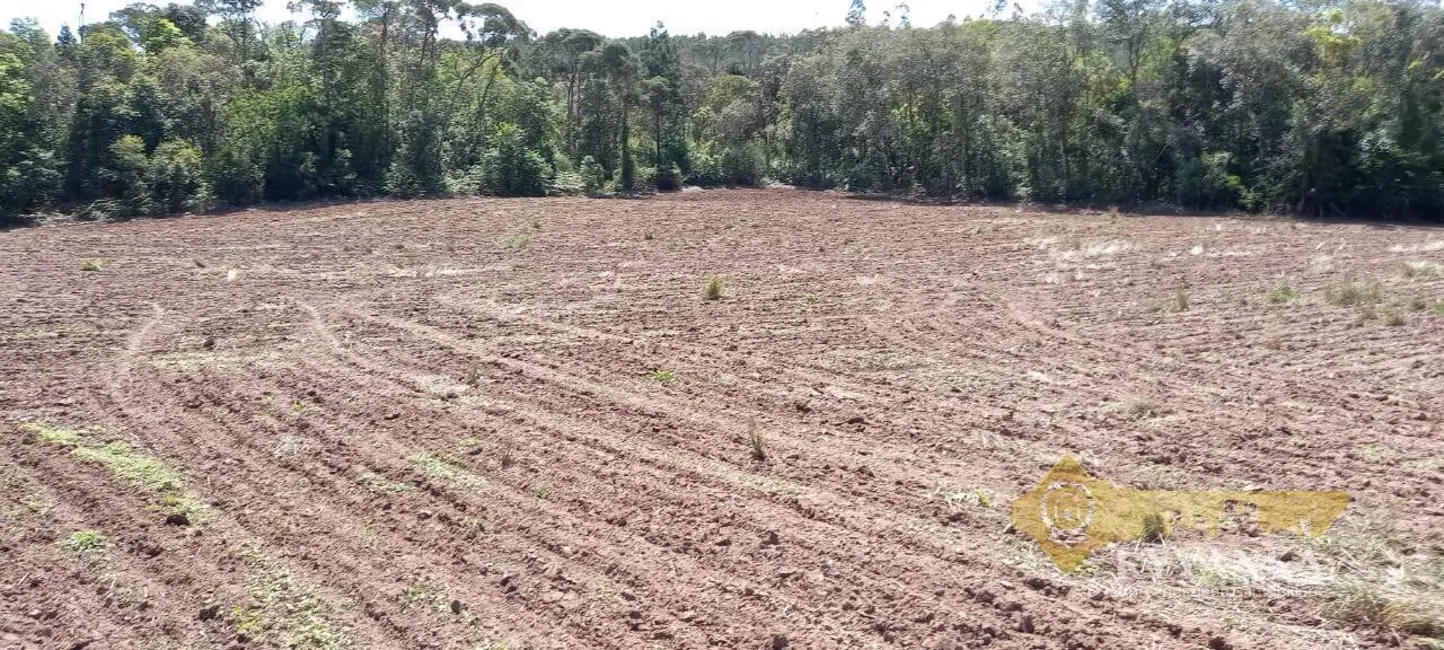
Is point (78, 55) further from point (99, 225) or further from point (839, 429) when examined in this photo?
point (839, 429)

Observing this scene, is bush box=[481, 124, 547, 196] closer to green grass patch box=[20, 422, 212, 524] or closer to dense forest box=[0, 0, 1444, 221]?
dense forest box=[0, 0, 1444, 221]

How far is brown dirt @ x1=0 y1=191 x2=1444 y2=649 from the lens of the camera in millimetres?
5070

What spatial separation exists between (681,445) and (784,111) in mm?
32536

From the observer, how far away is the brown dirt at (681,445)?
507cm

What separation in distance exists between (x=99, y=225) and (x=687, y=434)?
21.1m

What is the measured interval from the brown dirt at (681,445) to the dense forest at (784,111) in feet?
38.4

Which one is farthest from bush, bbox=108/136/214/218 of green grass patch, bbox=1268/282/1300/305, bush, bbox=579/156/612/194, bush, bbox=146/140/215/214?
green grass patch, bbox=1268/282/1300/305

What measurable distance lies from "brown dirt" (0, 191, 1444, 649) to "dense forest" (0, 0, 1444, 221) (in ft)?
38.4

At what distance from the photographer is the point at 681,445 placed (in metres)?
7.62

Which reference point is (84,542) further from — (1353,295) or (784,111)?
(784,111)

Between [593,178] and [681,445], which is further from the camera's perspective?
[593,178]

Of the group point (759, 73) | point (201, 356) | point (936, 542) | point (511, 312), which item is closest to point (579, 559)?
point (936, 542)

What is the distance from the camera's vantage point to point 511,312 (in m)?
13.0

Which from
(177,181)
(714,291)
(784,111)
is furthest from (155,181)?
(784,111)
